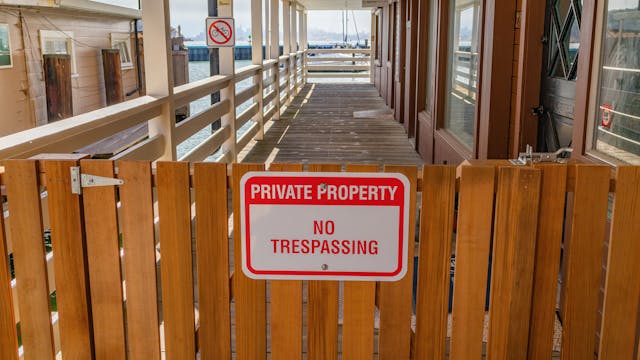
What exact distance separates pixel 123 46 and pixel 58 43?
3.17 m

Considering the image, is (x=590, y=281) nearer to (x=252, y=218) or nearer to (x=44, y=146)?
(x=252, y=218)

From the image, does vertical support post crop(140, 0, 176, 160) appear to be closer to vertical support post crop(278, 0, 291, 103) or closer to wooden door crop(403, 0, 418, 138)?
wooden door crop(403, 0, 418, 138)

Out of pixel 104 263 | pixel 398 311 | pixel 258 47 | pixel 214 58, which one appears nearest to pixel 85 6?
pixel 258 47

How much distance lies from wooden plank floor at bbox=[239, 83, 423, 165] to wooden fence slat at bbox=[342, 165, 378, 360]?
5.30 meters

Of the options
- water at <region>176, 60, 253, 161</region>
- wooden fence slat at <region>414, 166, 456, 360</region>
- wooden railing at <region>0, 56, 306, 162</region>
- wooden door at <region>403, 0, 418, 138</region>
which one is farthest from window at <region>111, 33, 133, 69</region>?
wooden fence slat at <region>414, 166, 456, 360</region>

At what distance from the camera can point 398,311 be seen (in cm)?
185

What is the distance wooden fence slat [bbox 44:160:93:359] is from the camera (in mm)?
1855

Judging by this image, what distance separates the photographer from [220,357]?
1.93m

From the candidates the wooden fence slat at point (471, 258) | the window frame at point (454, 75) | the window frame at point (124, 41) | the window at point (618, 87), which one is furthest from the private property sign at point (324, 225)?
the window frame at point (124, 41)

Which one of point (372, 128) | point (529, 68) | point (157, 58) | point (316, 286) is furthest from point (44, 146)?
point (372, 128)

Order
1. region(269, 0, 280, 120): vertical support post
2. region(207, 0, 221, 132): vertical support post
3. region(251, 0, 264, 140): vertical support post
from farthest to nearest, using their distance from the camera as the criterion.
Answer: region(269, 0, 280, 120): vertical support post → region(251, 0, 264, 140): vertical support post → region(207, 0, 221, 132): vertical support post

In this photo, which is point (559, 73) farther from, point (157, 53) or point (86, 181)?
point (86, 181)

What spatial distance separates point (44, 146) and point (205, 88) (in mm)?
3175

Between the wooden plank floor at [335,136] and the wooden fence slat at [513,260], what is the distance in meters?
5.36
